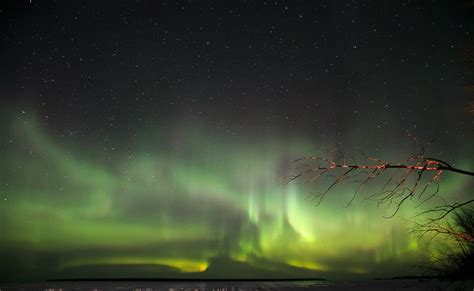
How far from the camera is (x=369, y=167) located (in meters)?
4.20

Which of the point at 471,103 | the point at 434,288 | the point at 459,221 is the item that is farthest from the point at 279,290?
the point at 471,103

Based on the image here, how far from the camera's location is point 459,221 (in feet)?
27.5

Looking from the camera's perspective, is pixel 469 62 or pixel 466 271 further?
pixel 466 271

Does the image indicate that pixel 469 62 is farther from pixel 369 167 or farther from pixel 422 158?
pixel 369 167

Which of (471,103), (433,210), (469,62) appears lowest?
(433,210)

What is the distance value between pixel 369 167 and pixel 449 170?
74 centimetres

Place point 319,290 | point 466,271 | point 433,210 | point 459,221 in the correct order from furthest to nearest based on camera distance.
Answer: point 319,290, point 459,221, point 466,271, point 433,210

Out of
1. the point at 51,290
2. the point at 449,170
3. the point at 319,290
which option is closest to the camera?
the point at 449,170

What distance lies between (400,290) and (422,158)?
17.7ft

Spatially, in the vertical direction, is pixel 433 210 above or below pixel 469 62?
below

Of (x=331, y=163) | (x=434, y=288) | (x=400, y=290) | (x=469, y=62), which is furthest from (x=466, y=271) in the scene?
(x=331, y=163)

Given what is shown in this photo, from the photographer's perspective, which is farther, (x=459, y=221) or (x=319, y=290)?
(x=319, y=290)

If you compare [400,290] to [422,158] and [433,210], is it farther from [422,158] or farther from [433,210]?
[422,158]

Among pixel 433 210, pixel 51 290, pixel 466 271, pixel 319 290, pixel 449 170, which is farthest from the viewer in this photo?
pixel 51 290
